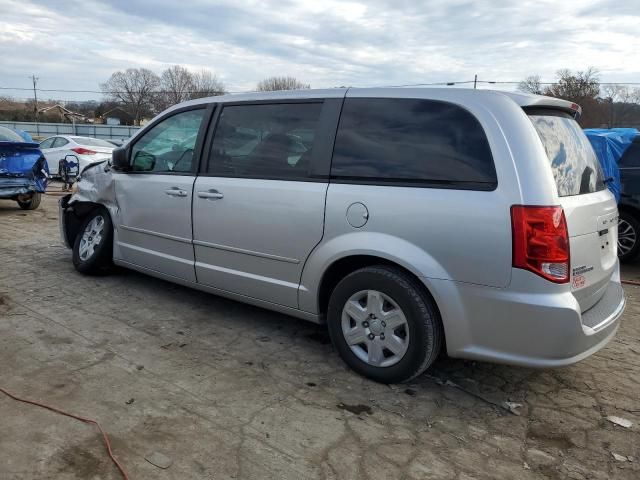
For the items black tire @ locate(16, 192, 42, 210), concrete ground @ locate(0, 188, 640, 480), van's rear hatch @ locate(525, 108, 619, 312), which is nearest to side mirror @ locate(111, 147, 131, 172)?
concrete ground @ locate(0, 188, 640, 480)

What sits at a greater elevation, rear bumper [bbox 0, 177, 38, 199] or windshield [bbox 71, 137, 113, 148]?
windshield [bbox 71, 137, 113, 148]

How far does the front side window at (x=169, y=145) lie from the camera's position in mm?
4395

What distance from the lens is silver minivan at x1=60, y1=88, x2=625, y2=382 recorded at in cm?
279

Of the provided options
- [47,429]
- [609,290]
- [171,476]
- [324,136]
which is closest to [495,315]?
[609,290]

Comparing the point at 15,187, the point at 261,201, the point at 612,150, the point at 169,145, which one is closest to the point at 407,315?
the point at 261,201

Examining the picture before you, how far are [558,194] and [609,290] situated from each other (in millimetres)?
958

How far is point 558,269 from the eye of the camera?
2.75 m

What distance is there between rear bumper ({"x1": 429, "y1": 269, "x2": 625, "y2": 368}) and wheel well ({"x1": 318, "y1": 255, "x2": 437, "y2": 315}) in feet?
0.77

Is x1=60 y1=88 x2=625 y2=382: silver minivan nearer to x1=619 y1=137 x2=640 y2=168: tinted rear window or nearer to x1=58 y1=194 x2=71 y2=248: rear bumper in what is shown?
x1=58 y1=194 x2=71 y2=248: rear bumper

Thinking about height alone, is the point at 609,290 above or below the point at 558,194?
below

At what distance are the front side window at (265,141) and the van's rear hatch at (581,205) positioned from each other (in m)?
1.46

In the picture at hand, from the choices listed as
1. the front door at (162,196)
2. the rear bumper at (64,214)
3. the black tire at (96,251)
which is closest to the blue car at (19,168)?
the rear bumper at (64,214)

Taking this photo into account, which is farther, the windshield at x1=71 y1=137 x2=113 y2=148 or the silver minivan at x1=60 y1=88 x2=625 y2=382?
the windshield at x1=71 y1=137 x2=113 y2=148

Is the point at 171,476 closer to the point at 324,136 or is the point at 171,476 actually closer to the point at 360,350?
the point at 360,350
